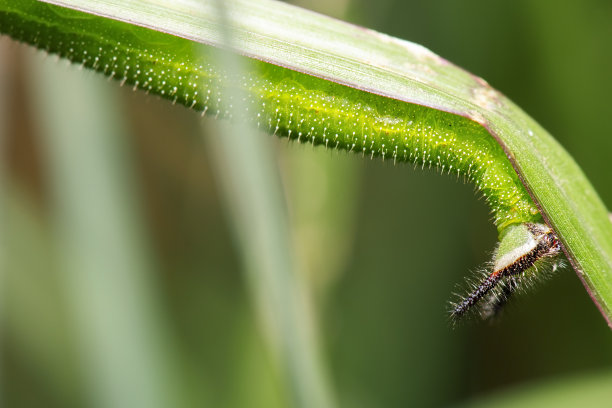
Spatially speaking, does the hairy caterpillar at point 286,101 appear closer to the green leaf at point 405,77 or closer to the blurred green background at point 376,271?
the green leaf at point 405,77

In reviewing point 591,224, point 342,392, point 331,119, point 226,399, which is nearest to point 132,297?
point 226,399

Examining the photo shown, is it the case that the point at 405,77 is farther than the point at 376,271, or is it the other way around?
the point at 376,271

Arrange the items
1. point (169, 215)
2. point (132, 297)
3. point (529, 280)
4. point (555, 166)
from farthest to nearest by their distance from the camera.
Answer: point (169, 215) → point (132, 297) → point (529, 280) → point (555, 166)

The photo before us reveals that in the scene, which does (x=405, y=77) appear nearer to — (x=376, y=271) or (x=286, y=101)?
(x=286, y=101)

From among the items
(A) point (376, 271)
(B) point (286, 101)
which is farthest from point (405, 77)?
(A) point (376, 271)

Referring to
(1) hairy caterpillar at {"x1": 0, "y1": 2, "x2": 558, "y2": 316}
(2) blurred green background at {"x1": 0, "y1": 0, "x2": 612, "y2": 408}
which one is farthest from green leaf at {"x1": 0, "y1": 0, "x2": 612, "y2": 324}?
(2) blurred green background at {"x1": 0, "y1": 0, "x2": 612, "y2": 408}

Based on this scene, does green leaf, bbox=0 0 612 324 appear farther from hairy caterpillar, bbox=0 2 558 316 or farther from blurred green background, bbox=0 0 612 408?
blurred green background, bbox=0 0 612 408

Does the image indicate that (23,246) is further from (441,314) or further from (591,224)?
(591,224)
